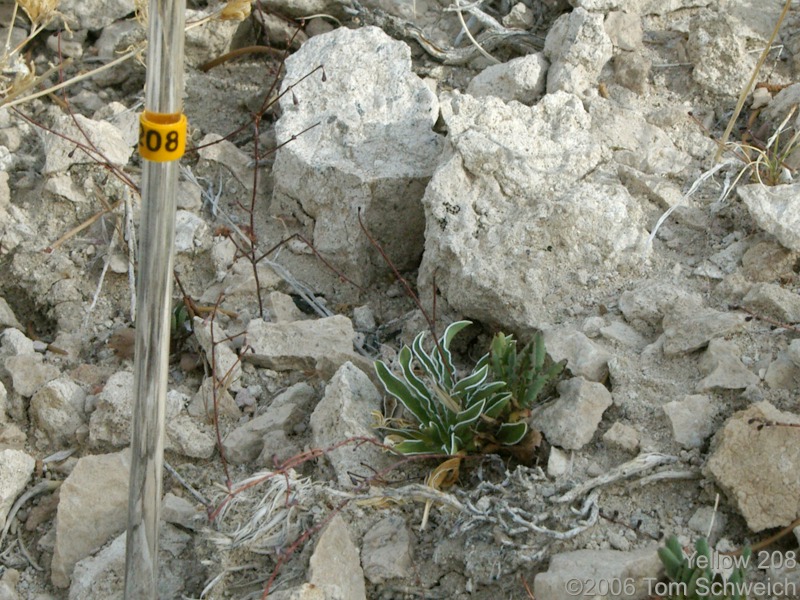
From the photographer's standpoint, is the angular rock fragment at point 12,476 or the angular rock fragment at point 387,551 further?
the angular rock fragment at point 12,476

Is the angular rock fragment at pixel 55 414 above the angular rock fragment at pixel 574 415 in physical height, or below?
below

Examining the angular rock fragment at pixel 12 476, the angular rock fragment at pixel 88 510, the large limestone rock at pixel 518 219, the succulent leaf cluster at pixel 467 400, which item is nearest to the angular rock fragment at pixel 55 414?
the angular rock fragment at pixel 12 476

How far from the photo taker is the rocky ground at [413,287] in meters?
2.36

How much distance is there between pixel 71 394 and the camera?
9.69 feet

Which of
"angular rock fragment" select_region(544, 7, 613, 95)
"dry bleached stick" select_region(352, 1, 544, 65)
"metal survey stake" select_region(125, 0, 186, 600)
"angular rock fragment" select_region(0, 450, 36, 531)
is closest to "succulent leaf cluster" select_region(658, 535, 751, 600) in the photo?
"metal survey stake" select_region(125, 0, 186, 600)

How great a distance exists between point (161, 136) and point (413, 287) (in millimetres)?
1710

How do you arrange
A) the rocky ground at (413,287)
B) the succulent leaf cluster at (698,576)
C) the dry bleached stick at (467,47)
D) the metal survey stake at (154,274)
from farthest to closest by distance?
the dry bleached stick at (467,47) < the rocky ground at (413,287) < the succulent leaf cluster at (698,576) < the metal survey stake at (154,274)

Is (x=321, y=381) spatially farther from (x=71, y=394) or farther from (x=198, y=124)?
(x=198, y=124)

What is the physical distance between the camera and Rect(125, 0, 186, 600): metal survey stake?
179 centimetres

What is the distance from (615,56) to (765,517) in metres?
1.95

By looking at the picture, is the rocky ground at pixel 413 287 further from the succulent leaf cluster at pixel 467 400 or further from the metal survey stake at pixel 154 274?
the metal survey stake at pixel 154 274

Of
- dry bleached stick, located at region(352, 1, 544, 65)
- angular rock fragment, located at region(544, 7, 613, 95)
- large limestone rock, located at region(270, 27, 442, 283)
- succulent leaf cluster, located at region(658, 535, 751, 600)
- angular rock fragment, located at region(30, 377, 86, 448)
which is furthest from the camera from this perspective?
dry bleached stick, located at region(352, 1, 544, 65)

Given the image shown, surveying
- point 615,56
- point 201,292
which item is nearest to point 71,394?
point 201,292

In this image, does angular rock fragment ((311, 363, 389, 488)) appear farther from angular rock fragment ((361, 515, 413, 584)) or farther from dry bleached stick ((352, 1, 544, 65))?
dry bleached stick ((352, 1, 544, 65))
